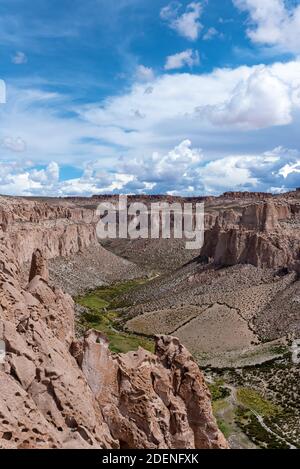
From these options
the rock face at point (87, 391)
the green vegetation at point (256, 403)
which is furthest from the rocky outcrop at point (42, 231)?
the rock face at point (87, 391)

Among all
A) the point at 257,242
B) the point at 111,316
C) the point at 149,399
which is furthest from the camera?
the point at 257,242

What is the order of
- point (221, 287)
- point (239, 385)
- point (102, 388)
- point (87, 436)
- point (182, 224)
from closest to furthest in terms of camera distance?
A: 1. point (87, 436)
2. point (102, 388)
3. point (239, 385)
4. point (221, 287)
5. point (182, 224)

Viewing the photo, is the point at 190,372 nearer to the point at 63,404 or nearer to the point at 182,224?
the point at 63,404

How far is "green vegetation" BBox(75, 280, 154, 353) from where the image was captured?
6762cm

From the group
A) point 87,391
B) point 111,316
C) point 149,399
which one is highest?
point 87,391

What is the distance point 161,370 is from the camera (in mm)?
21172

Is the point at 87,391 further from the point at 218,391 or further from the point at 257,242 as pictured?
the point at 257,242

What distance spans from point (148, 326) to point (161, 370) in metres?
60.4

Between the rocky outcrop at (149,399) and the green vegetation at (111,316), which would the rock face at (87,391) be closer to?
the rocky outcrop at (149,399)

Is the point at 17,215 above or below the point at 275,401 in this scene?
above

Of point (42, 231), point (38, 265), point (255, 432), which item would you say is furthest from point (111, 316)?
point (38, 265)

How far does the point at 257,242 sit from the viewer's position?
94250 millimetres

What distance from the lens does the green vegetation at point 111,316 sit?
67625mm

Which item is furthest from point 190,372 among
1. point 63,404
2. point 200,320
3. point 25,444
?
point 200,320
